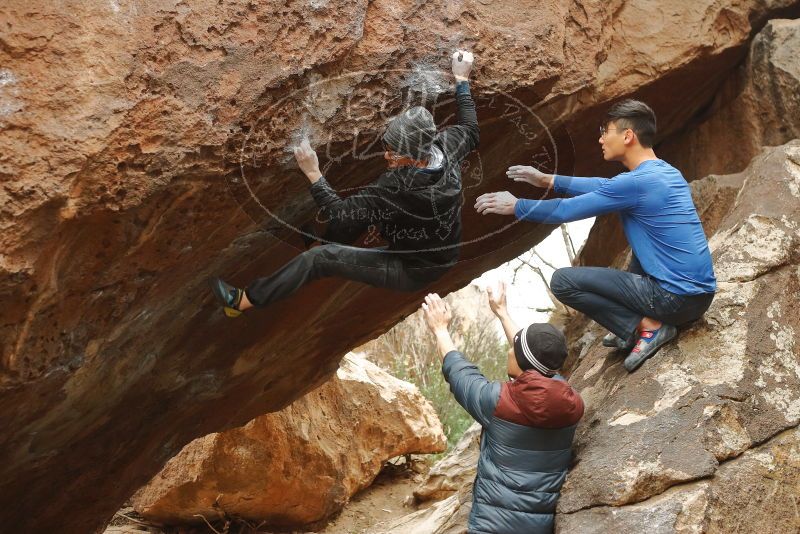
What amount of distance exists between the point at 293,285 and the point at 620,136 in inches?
66.7

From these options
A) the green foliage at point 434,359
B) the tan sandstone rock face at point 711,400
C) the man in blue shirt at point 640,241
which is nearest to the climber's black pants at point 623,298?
the man in blue shirt at point 640,241

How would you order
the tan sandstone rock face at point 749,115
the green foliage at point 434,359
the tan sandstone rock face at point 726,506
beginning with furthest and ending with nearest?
the green foliage at point 434,359 < the tan sandstone rock face at point 749,115 < the tan sandstone rock face at point 726,506

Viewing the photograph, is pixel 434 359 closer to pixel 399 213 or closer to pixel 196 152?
pixel 399 213

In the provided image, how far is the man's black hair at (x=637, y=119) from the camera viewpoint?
443cm

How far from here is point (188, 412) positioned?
6020 millimetres

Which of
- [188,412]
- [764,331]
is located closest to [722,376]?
[764,331]

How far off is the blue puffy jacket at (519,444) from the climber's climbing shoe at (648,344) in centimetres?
58

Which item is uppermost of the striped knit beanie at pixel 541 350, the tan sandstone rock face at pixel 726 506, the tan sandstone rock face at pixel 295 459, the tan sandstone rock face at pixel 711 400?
the striped knit beanie at pixel 541 350

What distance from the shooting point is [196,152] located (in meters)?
4.05

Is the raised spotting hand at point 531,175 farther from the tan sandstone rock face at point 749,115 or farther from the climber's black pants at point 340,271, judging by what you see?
the tan sandstone rock face at point 749,115

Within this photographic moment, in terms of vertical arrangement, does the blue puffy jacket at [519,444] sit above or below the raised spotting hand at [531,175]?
below

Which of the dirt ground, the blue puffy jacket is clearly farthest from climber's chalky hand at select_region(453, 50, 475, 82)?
the dirt ground

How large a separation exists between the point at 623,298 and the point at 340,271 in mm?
1339

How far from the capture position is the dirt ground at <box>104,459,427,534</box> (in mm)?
8617
